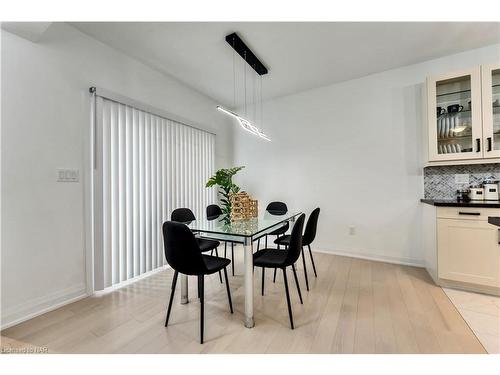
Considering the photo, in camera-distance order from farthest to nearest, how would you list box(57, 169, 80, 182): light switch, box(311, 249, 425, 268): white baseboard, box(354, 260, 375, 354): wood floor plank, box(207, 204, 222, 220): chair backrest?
box(311, 249, 425, 268): white baseboard, box(207, 204, 222, 220): chair backrest, box(57, 169, 80, 182): light switch, box(354, 260, 375, 354): wood floor plank

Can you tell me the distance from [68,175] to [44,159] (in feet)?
0.73

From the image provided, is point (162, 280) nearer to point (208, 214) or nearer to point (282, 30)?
point (208, 214)

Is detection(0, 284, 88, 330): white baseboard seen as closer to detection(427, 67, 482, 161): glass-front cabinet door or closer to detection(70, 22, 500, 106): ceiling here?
detection(70, 22, 500, 106): ceiling

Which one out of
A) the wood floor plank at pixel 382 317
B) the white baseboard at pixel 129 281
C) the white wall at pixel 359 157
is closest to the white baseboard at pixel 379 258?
the white wall at pixel 359 157

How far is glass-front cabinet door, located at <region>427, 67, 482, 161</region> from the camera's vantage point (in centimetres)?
243

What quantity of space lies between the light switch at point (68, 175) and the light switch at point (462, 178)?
430 centimetres

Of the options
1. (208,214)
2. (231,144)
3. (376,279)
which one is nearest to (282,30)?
(208,214)

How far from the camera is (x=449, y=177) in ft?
9.12

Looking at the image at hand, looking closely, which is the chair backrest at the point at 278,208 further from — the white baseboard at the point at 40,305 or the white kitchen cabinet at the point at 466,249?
the white baseboard at the point at 40,305

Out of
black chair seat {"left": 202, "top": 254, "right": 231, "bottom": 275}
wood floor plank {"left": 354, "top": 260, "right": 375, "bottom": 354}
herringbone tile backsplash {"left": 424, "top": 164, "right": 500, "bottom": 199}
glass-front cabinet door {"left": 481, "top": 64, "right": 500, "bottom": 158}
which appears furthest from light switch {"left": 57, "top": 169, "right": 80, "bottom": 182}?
glass-front cabinet door {"left": 481, "top": 64, "right": 500, "bottom": 158}

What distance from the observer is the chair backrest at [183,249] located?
1.51m

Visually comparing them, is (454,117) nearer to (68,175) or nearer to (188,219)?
(188,219)

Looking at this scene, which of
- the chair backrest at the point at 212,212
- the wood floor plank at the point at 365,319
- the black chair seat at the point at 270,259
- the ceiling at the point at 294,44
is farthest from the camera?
the chair backrest at the point at 212,212

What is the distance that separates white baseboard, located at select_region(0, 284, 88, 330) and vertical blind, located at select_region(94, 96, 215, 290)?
0.17 metres
